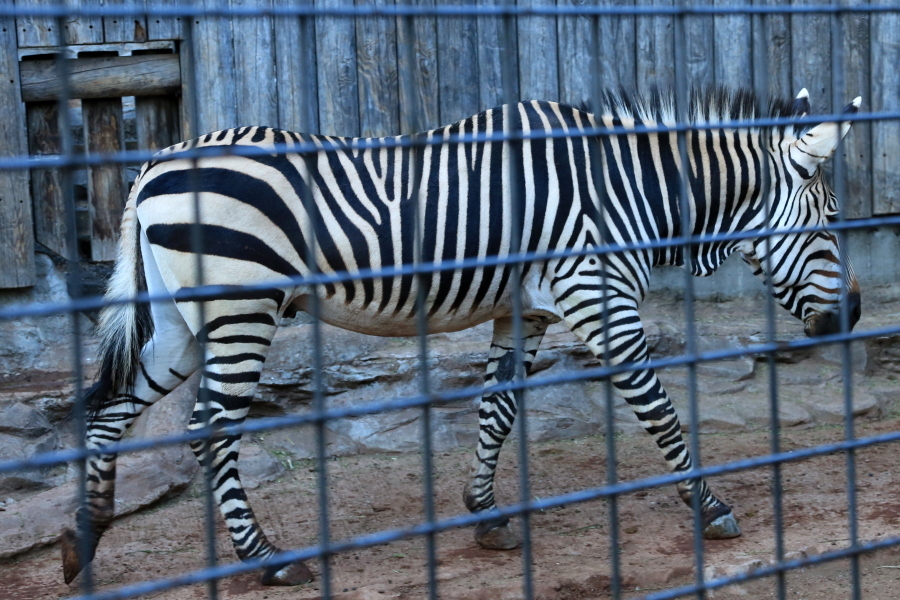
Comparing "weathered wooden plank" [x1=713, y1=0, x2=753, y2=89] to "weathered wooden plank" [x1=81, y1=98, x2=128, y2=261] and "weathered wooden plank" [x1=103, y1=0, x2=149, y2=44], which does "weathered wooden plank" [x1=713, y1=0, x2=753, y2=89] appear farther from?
"weathered wooden plank" [x1=81, y1=98, x2=128, y2=261]

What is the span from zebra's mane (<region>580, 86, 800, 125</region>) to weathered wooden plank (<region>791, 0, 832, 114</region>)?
7.00ft

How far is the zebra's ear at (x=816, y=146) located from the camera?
13.8 feet

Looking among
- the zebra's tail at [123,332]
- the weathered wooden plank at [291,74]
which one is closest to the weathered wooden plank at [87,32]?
the weathered wooden plank at [291,74]

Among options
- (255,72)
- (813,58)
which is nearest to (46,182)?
(255,72)

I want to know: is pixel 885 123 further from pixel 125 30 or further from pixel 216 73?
pixel 125 30

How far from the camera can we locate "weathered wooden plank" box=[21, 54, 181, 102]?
565 cm

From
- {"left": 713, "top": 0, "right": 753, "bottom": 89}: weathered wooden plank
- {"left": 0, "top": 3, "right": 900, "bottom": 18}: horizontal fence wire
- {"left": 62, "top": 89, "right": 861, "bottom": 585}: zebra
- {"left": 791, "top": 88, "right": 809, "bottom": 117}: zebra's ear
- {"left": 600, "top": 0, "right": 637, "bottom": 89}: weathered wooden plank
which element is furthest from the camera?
{"left": 713, "top": 0, "right": 753, "bottom": 89}: weathered wooden plank

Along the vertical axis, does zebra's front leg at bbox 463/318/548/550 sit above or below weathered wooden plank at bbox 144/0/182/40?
below

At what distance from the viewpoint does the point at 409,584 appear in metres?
3.79

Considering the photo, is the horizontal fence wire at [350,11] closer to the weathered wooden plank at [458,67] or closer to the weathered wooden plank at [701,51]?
the weathered wooden plank at [458,67]

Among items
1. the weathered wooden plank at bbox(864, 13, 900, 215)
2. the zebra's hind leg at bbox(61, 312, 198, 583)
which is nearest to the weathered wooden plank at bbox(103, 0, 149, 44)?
the zebra's hind leg at bbox(61, 312, 198, 583)

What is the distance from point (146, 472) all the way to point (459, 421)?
185cm

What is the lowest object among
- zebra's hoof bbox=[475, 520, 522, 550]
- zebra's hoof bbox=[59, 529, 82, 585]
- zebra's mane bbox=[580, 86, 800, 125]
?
zebra's hoof bbox=[475, 520, 522, 550]

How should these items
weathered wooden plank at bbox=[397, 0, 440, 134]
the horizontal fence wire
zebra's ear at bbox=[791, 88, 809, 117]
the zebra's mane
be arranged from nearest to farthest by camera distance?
the horizontal fence wire < the zebra's mane < zebra's ear at bbox=[791, 88, 809, 117] < weathered wooden plank at bbox=[397, 0, 440, 134]
